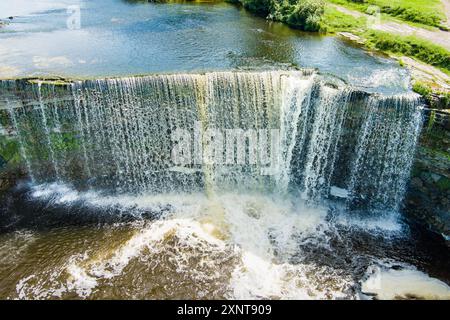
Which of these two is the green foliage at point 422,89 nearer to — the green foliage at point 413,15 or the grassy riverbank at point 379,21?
the grassy riverbank at point 379,21

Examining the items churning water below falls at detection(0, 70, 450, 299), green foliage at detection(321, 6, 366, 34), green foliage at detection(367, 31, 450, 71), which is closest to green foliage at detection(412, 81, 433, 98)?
churning water below falls at detection(0, 70, 450, 299)

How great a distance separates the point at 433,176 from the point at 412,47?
28.4 ft

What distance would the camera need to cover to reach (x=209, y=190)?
1573cm

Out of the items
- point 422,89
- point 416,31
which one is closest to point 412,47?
point 416,31

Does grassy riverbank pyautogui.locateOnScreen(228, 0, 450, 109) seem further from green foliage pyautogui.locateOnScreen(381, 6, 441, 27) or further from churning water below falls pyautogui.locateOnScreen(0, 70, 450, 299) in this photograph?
churning water below falls pyautogui.locateOnScreen(0, 70, 450, 299)

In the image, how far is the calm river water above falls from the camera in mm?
12188

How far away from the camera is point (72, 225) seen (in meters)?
13.9

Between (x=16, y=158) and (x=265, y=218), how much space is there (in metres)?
9.93

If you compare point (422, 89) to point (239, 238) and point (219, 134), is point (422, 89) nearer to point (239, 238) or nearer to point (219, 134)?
point (219, 134)

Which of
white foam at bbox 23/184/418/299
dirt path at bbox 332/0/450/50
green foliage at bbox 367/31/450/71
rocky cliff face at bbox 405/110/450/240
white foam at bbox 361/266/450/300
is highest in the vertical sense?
dirt path at bbox 332/0/450/50

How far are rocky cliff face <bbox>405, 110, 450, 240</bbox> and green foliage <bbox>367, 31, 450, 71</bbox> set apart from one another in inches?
200

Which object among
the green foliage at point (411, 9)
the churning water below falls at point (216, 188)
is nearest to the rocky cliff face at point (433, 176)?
the churning water below falls at point (216, 188)

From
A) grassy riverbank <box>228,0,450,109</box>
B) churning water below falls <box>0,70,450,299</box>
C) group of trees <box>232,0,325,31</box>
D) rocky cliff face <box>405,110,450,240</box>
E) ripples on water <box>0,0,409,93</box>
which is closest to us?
churning water below falls <box>0,70,450,299</box>

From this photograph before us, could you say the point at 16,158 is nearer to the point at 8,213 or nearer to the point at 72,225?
the point at 8,213
